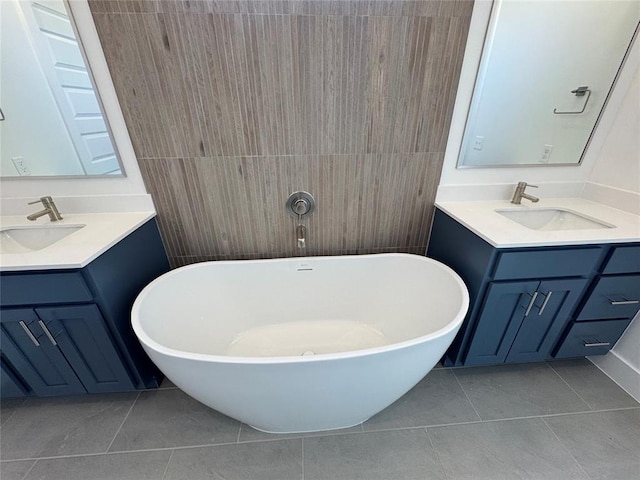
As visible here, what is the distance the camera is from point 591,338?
1337mm

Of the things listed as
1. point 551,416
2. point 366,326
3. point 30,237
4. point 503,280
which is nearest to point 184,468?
point 366,326

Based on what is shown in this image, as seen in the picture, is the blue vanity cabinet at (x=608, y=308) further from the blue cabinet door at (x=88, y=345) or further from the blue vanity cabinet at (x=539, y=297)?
the blue cabinet door at (x=88, y=345)

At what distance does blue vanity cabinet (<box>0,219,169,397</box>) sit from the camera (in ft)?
3.28

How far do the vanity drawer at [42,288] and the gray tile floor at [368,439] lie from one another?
0.64 meters

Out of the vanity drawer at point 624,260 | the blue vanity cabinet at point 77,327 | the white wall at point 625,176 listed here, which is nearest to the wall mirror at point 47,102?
the blue vanity cabinet at point 77,327

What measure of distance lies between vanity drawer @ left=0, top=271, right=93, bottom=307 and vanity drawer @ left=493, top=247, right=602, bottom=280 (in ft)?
5.39

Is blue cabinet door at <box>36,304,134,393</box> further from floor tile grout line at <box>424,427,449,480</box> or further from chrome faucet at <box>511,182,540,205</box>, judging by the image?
chrome faucet at <box>511,182,540,205</box>

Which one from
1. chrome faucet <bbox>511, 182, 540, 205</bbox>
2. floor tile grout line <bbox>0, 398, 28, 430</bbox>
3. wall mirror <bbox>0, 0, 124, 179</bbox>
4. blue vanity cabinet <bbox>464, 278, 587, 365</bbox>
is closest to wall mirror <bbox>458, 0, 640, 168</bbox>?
chrome faucet <bbox>511, 182, 540, 205</bbox>

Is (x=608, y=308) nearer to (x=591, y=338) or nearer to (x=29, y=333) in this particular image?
(x=591, y=338)

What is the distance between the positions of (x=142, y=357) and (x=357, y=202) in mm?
1318

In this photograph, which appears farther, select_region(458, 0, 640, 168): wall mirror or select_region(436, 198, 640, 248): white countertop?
select_region(458, 0, 640, 168): wall mirror

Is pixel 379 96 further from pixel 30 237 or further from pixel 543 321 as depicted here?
pixel 30 237

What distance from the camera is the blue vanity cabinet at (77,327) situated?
3.28ft

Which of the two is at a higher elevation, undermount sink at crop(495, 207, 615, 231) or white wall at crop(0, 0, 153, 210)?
white wall at crop(0, 0, 153, 210)
